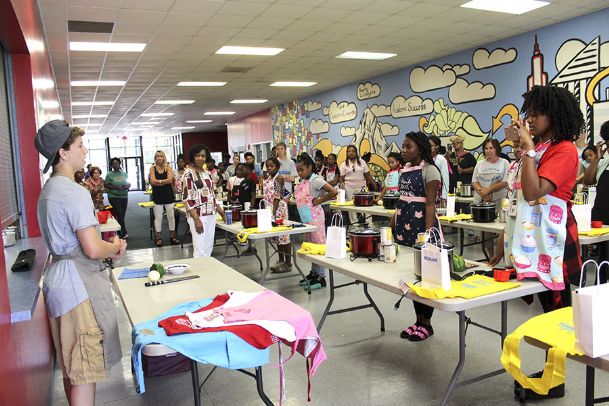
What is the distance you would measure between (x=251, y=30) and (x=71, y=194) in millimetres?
5463

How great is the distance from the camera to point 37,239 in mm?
3264

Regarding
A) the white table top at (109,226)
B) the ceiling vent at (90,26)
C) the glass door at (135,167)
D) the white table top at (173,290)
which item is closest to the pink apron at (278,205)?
the white table top at (109,226)

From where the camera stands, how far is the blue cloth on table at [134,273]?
297cm

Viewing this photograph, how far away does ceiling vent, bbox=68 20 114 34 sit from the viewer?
6.23m

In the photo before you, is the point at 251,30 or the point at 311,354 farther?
the point at 251,30

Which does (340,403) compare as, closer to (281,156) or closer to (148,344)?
(148,344)

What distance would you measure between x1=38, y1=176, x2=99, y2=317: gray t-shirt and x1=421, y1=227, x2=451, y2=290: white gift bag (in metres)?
1.61

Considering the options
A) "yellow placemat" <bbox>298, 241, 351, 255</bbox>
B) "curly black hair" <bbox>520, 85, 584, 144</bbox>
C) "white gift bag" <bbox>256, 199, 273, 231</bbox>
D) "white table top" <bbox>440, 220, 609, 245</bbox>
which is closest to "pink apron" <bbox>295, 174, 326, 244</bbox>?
"white gift bag" <bbox>256, 199, 273, 231</bbox>

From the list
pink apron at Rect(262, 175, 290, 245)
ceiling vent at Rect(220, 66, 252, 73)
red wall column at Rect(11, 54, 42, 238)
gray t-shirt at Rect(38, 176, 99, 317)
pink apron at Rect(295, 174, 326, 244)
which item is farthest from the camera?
ceiling vent at Rect(220, 66, 252, 73)

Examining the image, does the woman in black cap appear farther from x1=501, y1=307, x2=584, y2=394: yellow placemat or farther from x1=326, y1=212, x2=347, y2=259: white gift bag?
x1=501, y1=307, x2=584, y2=394: yellow placemat

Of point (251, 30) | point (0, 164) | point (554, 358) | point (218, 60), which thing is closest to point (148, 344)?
point (554, 358)

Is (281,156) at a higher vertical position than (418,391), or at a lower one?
higher

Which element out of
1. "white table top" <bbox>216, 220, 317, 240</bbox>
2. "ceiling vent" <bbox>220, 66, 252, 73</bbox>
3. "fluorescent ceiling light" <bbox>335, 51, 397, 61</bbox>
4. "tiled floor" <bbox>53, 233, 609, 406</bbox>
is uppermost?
"fluorescent ceiling light" <bbox>335, 51, 397, 61</bbox>

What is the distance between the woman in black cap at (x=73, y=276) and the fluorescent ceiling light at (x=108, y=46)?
5.71 m
